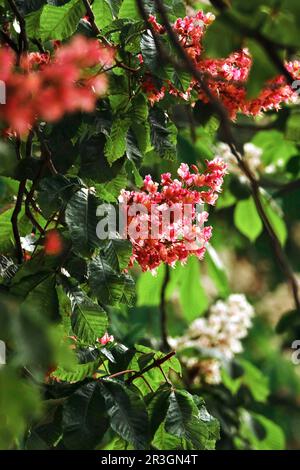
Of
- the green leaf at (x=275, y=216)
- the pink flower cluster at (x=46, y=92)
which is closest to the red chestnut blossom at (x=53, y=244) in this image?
the pink flower cluster at (x=46, y=92)

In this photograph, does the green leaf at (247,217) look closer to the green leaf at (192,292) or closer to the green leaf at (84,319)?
the green leaf at (192,292)

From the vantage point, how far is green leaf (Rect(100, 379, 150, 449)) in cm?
168

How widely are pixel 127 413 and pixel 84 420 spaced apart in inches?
3.0

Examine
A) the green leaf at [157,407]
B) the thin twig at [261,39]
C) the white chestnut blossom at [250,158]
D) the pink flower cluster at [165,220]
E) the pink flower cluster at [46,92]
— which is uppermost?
the white chestnut blossom at [250,158]

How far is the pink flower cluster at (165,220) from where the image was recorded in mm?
1781

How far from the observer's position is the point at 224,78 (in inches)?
73.4

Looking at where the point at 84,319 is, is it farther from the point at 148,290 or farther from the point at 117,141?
the point at 148,290

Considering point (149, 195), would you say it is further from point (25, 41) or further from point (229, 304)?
point (229, 304)

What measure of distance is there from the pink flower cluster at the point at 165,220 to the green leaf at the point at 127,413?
0.78 ft

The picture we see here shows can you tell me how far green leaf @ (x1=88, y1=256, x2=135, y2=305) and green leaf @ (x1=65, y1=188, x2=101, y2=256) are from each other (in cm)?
8

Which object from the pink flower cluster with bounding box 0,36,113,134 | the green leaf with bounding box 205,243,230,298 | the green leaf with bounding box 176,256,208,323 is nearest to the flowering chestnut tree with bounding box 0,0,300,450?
the pink flower cluster with bounding box 0,36,113,134

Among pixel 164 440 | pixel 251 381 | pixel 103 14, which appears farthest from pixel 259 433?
pixel 103 14
